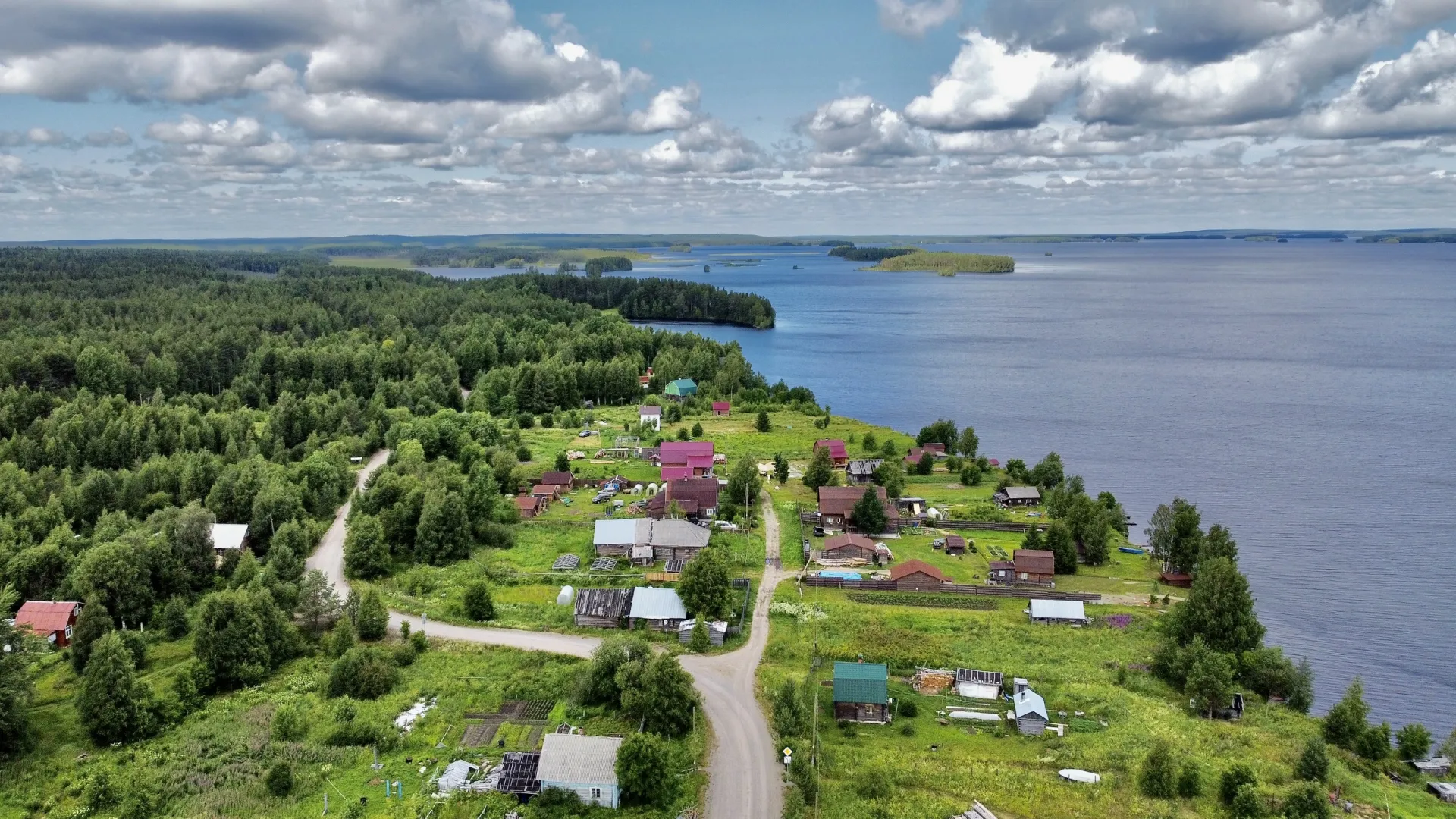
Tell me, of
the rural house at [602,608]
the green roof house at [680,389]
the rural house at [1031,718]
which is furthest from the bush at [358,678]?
the green roof house at [680,389]

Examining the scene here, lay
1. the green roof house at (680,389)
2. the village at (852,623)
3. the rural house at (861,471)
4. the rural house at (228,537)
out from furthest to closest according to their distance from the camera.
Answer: the green roof house at (680,389), the rural house at (861,471), the rural house at (228,537), the village at (852,623)

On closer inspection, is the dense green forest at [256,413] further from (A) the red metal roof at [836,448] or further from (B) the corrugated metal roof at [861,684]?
(B) the corrugated metal roof at [861,684]

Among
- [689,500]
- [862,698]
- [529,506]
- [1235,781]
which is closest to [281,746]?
[862,698]

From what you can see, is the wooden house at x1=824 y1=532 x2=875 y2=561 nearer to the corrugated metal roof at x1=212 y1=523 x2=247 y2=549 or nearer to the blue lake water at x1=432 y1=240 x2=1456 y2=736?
the blue lake water at x1=432 y1=240 x2=1456 y2=736

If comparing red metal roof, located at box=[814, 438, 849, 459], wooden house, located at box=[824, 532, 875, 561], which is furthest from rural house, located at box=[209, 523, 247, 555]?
red metal roof, located at box=[814, 438, 849, 459]

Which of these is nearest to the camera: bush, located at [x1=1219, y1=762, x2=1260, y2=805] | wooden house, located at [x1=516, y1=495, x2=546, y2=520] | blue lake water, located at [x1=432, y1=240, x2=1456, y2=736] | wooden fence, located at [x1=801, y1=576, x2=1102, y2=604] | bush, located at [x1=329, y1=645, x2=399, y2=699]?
bush, located at [x1=1219, y1=762, x2=1260, y2=805]

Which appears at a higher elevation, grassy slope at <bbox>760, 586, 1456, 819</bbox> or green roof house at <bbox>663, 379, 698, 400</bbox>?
green roof house at <bbox>663, 379, 698, 400</bbox>

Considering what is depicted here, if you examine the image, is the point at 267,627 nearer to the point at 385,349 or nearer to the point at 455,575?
the point at 455,575
